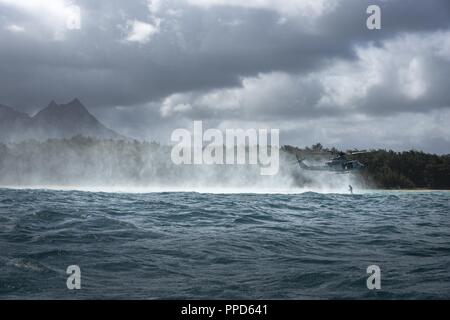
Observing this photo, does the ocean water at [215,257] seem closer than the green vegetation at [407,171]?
Yes

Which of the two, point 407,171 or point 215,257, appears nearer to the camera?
point 215,257

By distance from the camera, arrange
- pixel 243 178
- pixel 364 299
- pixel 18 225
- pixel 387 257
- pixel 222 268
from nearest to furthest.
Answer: pixel 364 299 → pixel 222 268 → pixel 387 257 → pixel 18 225 → pixel 243 178

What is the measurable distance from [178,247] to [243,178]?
150891 mm

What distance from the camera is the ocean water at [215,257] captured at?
12141 mm

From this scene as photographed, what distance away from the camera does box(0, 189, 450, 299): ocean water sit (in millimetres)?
12141

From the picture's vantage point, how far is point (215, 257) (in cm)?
1594

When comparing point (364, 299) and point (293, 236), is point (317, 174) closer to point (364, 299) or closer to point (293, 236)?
point (293, 236)

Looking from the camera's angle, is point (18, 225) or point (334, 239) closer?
point (334, 239)

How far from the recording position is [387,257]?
650 inches

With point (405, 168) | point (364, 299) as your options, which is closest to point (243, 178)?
point (405, 168)

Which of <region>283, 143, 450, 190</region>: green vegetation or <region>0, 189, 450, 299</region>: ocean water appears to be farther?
<region>283, 143, 450, 190</region>: green vegetation
